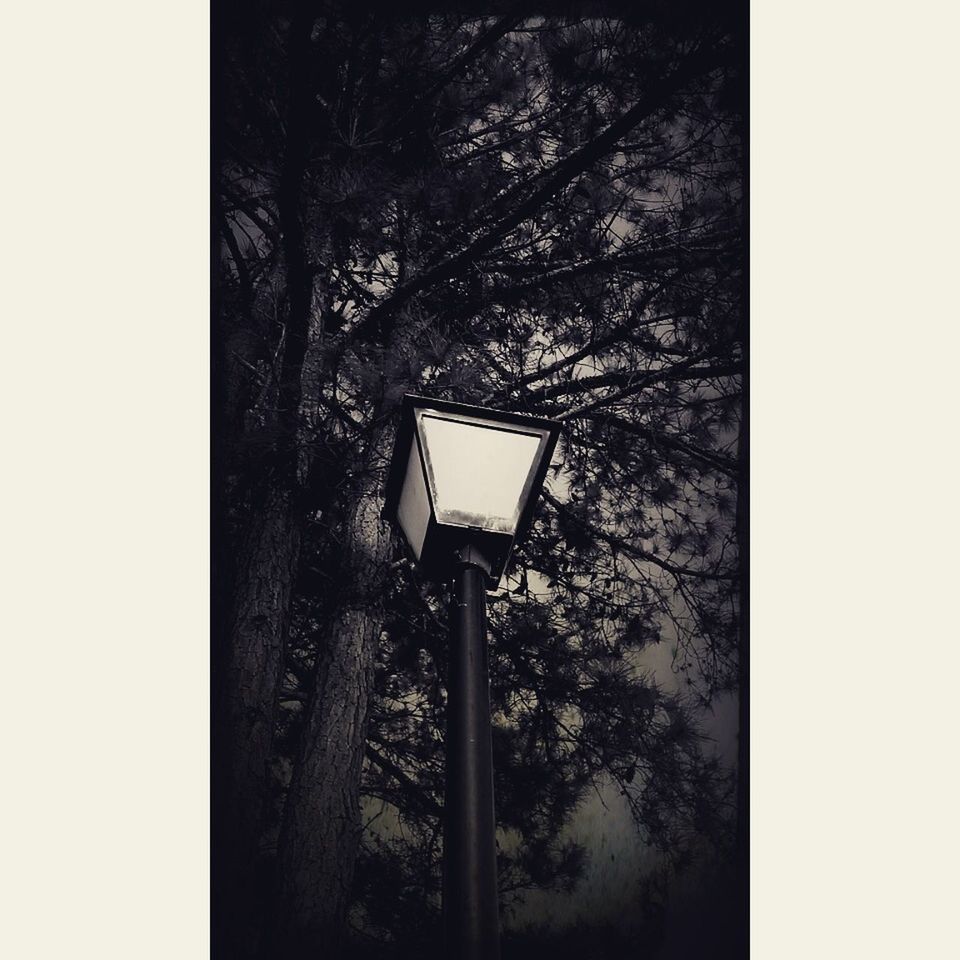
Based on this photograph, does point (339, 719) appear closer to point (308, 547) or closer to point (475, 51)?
point (308, 547)

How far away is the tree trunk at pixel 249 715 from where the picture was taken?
2.63 m

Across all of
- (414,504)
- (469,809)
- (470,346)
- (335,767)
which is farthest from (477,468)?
(335,767)

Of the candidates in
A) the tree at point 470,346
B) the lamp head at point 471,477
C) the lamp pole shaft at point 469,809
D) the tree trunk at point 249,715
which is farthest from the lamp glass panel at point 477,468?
the tree trunk at point 249,715

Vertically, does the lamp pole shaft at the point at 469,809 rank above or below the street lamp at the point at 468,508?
below

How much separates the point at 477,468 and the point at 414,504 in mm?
163

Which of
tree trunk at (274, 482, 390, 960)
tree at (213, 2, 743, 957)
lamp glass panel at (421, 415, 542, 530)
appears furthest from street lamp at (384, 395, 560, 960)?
tree trunk at (274, 482, 390, 960)

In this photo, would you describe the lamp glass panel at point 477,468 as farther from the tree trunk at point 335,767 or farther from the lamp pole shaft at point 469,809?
the tree trunk at point 335,767

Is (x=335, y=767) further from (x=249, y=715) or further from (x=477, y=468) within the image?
(x=477, y=468)

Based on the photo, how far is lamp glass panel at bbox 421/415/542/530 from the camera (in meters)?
1.85

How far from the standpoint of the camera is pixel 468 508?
72.9 inches

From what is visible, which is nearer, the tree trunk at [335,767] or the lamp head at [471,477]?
the lamp head at [471,477]

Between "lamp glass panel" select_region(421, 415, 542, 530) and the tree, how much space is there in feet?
3.67

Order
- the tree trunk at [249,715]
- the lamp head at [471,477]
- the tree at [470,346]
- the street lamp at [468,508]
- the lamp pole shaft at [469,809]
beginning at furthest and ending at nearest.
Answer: the tree at [470,346] < the tree trunk at [249,715] < the lamp head at [471,477] < the street lamp at [468,508] < the lamp pole shaft at [469,809]

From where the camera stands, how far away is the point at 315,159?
3023mm
